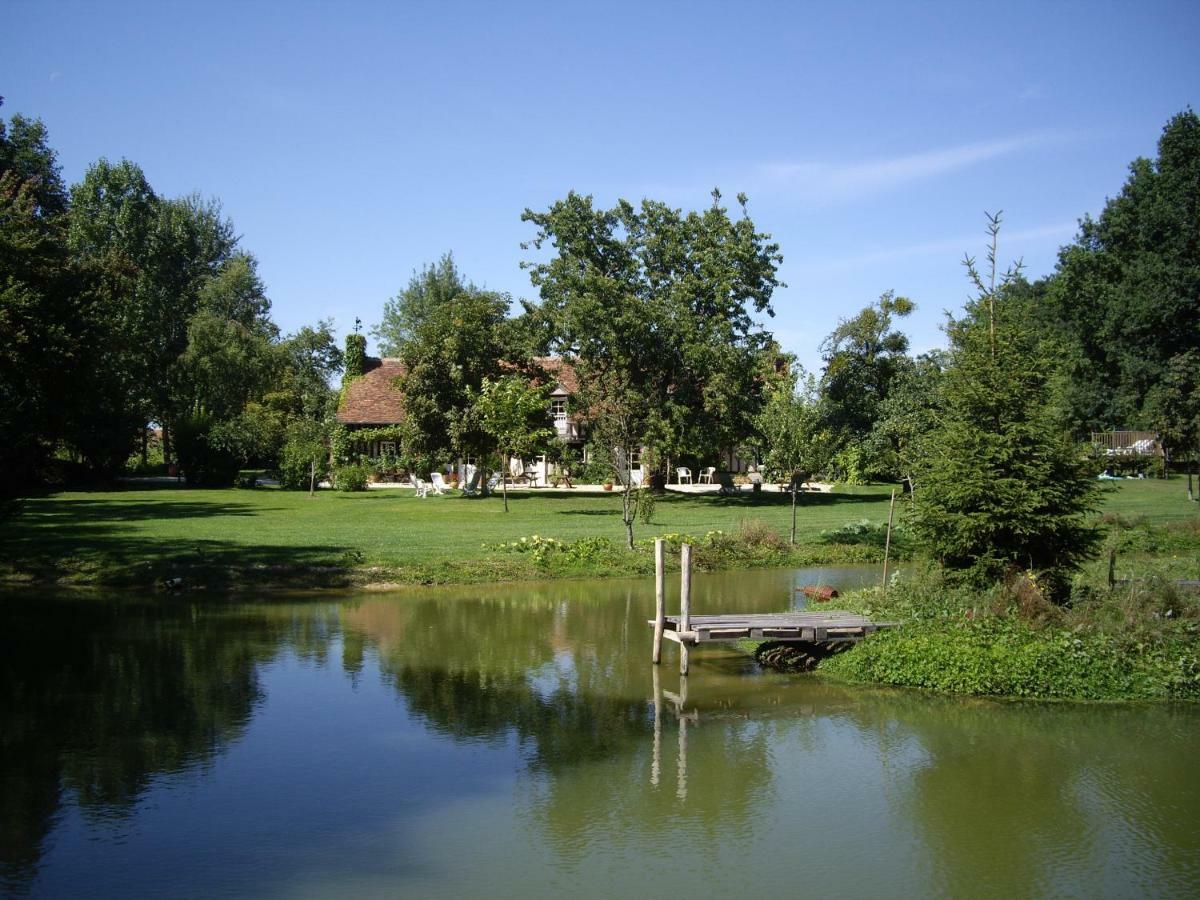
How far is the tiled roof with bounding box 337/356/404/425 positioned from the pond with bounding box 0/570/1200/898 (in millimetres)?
38688

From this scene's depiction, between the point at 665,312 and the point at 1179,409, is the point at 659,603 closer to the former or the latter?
the point at 665,312

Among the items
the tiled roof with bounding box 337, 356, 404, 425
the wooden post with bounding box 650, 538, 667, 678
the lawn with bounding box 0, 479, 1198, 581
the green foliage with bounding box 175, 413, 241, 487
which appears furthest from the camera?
the tiled roof with bounding box 337, 356, 404, 425

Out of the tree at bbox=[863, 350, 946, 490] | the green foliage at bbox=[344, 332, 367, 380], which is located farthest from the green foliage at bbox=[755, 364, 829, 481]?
the green foliage at bbox=[344, 332, 367, 380]

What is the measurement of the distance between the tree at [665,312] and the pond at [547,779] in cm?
2667

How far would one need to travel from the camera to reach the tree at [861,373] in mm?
56344

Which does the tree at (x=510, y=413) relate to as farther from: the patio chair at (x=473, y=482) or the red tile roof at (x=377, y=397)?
the red tile roof at (x=377, y=397)

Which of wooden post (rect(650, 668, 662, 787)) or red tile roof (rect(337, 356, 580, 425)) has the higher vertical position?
red tile roof (rect(337, 356, 580, 425))

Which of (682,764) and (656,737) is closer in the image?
(682,764)

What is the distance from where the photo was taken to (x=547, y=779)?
39.8ft

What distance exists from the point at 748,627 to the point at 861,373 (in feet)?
140

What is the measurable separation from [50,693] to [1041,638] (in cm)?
1493

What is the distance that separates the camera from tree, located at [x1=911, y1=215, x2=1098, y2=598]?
55.6ft

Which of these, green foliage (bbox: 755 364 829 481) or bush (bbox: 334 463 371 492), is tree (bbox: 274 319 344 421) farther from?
green foliage (bbox: 755 364 829 481)

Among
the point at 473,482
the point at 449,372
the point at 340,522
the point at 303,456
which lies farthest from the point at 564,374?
the point at 340,522
